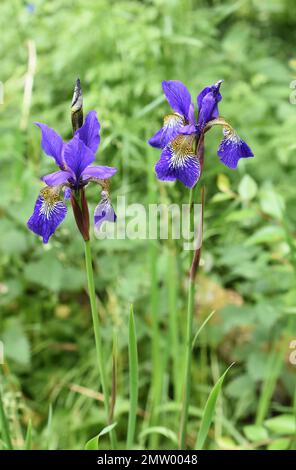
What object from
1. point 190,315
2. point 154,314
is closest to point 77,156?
point 190,315

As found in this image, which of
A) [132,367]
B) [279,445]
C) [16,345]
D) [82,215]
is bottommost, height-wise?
[279,445]

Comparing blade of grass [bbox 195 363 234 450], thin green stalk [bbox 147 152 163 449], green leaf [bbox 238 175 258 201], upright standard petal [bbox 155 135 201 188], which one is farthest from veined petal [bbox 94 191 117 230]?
green leaf [bbox 238 175 258 201]

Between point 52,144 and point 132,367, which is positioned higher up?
point 52,144

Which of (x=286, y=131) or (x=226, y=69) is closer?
(x=286, y=131)

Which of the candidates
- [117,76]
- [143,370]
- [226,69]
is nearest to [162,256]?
[143,370]

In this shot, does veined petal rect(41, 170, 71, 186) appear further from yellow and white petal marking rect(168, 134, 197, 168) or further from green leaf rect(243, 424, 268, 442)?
green leaf rect(243, 424, 268, 442)

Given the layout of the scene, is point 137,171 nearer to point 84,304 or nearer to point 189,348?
point 84,304

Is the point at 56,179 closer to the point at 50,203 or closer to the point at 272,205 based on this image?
the point at 50,203
